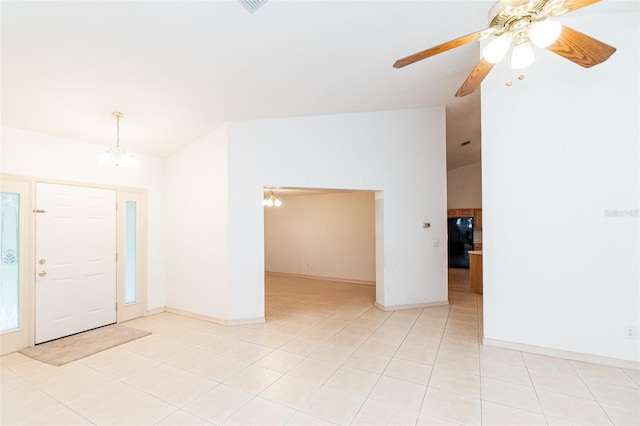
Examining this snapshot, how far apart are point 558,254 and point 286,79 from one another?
3.58 m

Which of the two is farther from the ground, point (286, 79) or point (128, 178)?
point (286, 79)

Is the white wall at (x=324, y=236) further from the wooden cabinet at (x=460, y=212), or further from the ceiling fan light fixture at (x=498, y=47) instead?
the ceiling fan light fixture at (x=498, y=47)

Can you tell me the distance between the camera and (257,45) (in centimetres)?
265

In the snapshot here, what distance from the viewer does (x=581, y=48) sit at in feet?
6.62

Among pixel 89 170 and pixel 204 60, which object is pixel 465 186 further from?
pixel 89 170

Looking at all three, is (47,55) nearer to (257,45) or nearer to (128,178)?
(257,45)

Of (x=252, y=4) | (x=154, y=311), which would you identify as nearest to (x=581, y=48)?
(x=252, y=4)

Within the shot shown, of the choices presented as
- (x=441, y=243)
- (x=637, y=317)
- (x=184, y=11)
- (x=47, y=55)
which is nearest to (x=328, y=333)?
(x=441, y=243)

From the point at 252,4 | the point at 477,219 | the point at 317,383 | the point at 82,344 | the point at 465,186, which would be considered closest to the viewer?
the point at 252,4

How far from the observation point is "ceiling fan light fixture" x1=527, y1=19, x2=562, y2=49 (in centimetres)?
172

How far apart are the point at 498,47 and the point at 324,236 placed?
6.28 m

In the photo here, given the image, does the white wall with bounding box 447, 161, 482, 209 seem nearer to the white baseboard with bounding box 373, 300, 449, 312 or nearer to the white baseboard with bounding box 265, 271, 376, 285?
the white baseboard with bounding box 265, 271, 376, 285

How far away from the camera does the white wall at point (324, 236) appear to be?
7.24 metres

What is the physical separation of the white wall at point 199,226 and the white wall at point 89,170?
172 millimetres
